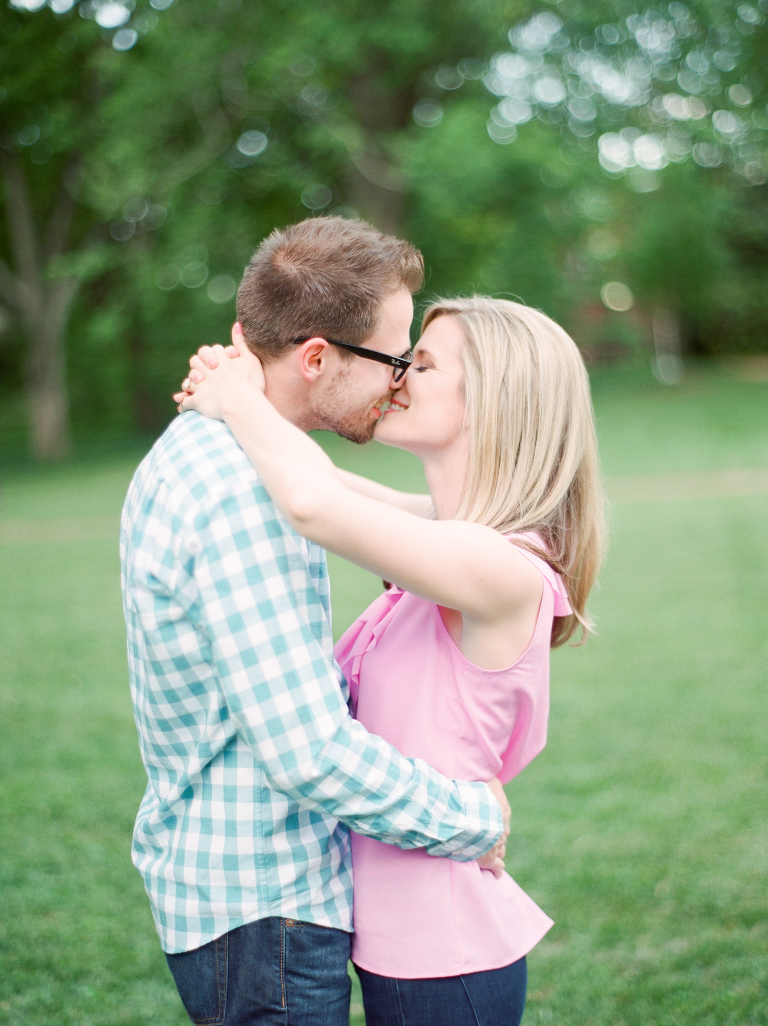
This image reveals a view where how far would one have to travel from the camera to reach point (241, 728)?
5.28 ft

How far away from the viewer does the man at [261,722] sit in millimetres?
1584

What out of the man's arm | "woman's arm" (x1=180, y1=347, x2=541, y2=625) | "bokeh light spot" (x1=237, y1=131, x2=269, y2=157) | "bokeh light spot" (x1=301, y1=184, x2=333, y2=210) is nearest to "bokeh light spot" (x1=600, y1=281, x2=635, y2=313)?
"bokeh light spot" (x1=301, y1=184, x2=333, y2=210)

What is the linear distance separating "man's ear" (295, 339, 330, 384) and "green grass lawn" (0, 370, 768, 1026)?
5.03 feet

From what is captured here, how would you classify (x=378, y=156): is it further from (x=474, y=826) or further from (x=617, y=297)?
(x=617, y=297)

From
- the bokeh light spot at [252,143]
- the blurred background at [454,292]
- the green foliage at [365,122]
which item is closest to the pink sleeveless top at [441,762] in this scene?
the blurred background at [454,292]

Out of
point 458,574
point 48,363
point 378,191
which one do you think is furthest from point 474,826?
point 48,363

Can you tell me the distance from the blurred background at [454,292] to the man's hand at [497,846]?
1.73 m

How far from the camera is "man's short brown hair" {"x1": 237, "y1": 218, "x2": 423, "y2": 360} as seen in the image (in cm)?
187

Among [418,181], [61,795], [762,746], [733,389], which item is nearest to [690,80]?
[418,181]

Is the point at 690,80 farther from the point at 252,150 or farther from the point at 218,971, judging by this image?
the point at 218,971

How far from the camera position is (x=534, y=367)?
2033 millimetres

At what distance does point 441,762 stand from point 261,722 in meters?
0.44

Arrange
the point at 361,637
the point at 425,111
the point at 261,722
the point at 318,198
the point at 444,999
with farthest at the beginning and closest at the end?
the point at 318,198
the point at 425,111
the point at 361,637
the point at 444,999
the point at 261,722

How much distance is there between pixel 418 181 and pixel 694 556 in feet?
40.7
